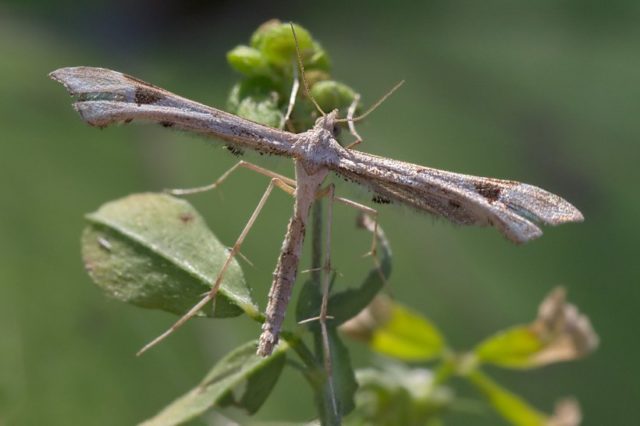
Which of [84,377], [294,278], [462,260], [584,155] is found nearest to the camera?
[294,278]

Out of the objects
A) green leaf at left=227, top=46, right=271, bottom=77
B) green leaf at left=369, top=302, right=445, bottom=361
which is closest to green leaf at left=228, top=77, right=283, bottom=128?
green leaf at left=227, top=46, right=271, bottom=77

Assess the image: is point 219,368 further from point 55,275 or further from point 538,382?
point 538,382

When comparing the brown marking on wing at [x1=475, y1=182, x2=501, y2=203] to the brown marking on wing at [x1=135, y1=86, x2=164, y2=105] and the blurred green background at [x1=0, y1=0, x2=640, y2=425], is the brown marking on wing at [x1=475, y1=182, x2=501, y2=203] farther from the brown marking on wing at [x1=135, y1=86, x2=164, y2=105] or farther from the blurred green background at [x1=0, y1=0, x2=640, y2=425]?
the brown marking on wing at [x1=135, y1=86, x2=164, y2=105]

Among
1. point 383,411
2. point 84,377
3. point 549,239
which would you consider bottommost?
point 84,377

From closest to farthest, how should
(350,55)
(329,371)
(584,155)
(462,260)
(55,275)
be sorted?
(329,371) → (55,275) → (462,260) → (584,155) → (350,55)

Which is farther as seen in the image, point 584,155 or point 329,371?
point 584,155

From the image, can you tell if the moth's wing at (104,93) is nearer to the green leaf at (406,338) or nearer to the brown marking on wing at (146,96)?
the brown marking on wing at (146,96)

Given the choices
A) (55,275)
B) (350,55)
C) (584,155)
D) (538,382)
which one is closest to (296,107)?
(55,275)
